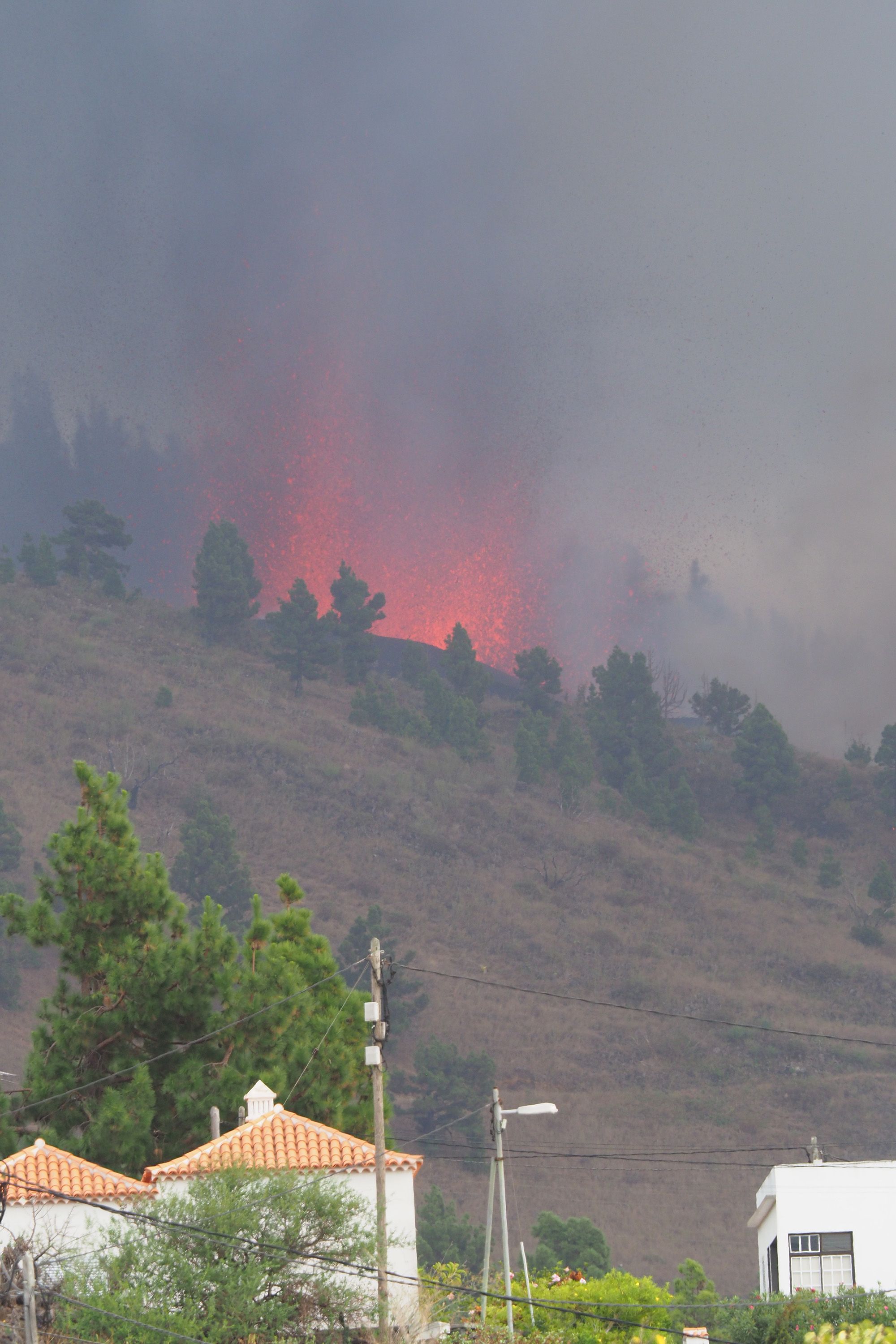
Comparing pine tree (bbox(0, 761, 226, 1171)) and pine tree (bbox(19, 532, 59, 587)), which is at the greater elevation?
pine tree (bbox(19, 532, 59, 587))

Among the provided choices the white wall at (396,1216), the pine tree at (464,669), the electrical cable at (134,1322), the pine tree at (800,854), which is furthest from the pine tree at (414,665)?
the electrical cable at (134,1322)

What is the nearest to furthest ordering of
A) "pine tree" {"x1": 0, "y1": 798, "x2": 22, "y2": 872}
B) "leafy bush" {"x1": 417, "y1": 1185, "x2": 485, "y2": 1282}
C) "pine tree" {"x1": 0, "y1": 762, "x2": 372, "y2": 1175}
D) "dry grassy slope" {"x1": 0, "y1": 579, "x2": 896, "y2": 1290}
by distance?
"pine tree" {"x1": 0, "y1": 762, "x2": 372, "y2": 1175} < "leafy bush" {"x1": 417, "y1": 1185, "x2": 485, "y2": 1282} < "dry grassy slope" {"x1": 0, "y1": 579, "x2": 896, "y2": 1290} < "pine tree" {"x1": 0, "y1": 798, "x2": 22, "y2": 872}

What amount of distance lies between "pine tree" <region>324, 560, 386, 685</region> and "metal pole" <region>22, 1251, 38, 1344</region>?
151 m

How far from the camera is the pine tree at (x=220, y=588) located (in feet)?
592

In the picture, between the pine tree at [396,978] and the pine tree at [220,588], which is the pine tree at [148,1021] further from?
the pine tree at [220,588]

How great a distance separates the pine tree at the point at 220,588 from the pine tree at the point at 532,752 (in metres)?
39.3

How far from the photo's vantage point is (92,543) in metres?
185

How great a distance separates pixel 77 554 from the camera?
184m

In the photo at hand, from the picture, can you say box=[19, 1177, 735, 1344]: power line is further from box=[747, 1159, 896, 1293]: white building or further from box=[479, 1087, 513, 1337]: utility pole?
box=[747, 1159, 896, 1293]: white building

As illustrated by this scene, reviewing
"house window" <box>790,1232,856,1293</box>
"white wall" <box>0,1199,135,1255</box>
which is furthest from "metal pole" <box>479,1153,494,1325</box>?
"white wall" <box>0,1199,135,1255</box>

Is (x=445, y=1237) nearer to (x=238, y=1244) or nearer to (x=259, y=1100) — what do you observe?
(x=259, y=1100)

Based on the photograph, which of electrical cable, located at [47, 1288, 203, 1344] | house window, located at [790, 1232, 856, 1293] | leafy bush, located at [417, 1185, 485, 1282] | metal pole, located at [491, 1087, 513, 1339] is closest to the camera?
electrical cable, located at [47, 1288, 203, 1344]

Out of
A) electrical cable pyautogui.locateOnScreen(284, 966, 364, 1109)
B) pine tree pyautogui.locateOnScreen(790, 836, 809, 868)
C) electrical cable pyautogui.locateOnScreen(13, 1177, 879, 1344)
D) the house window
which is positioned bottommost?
the house window

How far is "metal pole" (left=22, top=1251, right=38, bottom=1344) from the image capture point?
22.7 m
